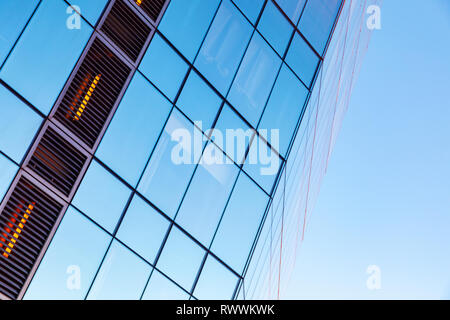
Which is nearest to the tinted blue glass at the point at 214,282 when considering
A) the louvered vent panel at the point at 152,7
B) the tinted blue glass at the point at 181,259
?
the tinted blue glass at the point at 181,259

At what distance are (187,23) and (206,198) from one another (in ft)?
18.2

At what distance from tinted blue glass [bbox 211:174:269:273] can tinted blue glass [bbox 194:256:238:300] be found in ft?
1.08

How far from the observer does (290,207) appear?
22578 mm

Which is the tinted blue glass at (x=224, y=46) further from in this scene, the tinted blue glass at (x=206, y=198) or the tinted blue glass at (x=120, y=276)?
the tinted blue glass at (x=120, y=276)

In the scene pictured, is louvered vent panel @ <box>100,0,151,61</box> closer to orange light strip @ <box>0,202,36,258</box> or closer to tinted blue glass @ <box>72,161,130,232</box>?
tinted blue glass @ <box>72,161,130,232</box>

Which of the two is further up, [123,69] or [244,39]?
[244,39]

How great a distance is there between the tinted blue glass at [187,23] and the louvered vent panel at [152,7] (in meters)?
0.23

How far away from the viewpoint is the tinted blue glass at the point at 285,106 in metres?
19.5

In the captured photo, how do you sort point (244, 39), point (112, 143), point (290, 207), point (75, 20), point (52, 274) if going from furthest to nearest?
1. point (290, 207)
2. point (244, 39)
3. point (112, 143)
4. point (75, 20)
5. point (52, 274)

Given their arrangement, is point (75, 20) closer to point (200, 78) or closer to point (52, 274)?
point (200, 78)

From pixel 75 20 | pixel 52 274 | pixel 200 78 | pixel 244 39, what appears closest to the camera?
pixel 52 274

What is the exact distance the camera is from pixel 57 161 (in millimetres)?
12633
